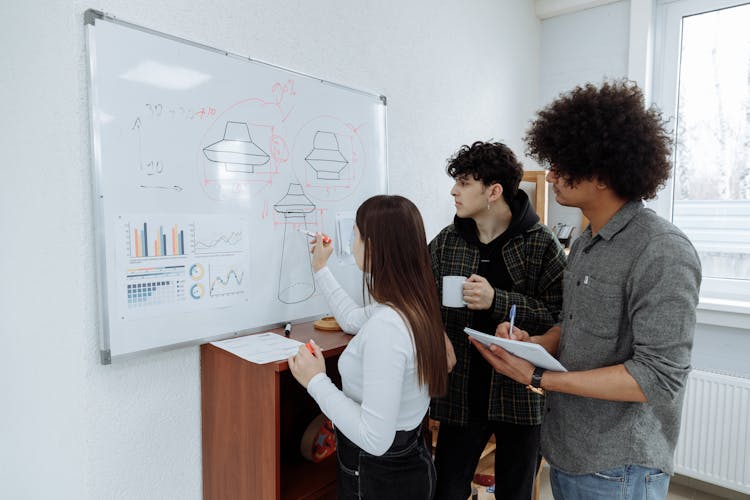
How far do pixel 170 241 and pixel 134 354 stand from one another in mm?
328

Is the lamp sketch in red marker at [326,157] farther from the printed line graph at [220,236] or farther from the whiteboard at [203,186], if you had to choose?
the printed line graph at [220,236]

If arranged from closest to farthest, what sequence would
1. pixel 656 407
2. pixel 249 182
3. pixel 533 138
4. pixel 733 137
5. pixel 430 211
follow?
1. pixel 656 407
2. pixel 533 138
3. pixel 249 182
4. pixel 430 211
5. pixel 733 137

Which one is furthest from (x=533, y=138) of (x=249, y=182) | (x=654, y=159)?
(x=249, y=182)

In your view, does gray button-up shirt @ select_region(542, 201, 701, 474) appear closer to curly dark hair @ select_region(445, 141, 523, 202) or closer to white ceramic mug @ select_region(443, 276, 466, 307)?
white ceramic mug @ select_region(443, 276, 466, 307)

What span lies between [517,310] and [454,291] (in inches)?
8.6

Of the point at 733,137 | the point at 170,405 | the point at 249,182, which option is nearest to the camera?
the point at 170,405

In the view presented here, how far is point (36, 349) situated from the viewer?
4.62 ft

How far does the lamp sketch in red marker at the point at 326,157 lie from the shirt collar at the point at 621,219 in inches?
42.6

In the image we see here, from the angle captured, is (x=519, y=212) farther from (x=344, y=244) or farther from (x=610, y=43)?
(x=610, y=43)

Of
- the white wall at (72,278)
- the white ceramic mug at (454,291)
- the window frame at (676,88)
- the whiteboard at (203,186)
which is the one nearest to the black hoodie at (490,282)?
the white ceramic mug at (454,291)

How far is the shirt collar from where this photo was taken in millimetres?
1020

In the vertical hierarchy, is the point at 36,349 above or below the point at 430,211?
below

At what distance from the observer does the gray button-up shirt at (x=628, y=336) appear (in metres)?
0.89

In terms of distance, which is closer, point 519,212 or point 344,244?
point 519,212
